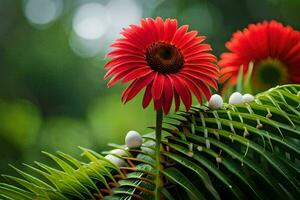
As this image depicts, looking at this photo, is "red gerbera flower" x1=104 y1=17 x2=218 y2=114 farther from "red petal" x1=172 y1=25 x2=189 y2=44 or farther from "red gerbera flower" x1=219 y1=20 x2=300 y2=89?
"red gerbera flower" x1=219 y1=20 x2=300 y2=89

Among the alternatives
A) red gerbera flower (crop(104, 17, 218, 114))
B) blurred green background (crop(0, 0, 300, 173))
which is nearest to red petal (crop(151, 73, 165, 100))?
red gerbera flower (crop(104, 17, 218, 114))

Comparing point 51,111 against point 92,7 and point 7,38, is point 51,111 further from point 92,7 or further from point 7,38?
point 92,7

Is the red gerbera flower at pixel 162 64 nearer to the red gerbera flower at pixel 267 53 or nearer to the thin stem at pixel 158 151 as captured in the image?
the thin stem at pixel 158 151

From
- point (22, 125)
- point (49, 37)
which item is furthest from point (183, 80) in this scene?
point (49, 37)

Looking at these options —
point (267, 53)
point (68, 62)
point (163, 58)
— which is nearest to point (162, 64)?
point (163, 58)

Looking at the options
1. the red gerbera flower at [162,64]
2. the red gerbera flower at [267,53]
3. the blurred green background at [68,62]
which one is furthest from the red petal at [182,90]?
the blurred green background at [68,62]

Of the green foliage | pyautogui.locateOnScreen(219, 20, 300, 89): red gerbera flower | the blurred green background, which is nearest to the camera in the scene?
the green foliage

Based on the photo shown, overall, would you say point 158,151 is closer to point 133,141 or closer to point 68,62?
point 133,141
